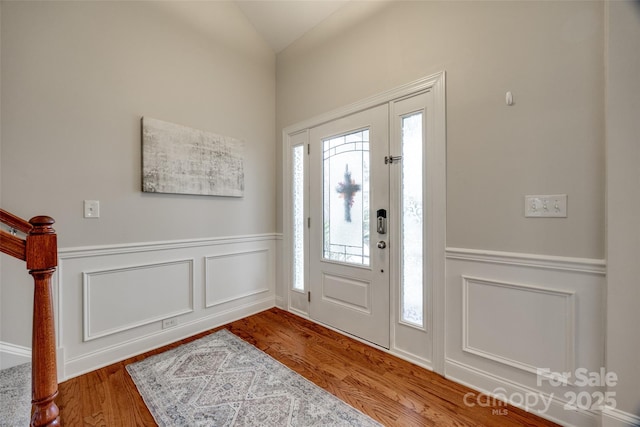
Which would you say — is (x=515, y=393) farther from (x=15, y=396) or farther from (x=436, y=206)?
(x=15, y=396)

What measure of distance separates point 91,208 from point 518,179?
9.72ft

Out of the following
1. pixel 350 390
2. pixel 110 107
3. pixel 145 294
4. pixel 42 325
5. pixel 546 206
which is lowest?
pixel 350 390

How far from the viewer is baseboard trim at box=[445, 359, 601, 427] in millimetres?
1465

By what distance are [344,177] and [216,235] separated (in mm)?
1437

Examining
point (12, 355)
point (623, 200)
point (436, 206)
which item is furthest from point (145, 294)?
point (623, 200)

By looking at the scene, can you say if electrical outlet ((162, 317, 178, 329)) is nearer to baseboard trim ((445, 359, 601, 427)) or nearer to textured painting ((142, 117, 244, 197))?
textured painting ((142, 117, 244, 197))

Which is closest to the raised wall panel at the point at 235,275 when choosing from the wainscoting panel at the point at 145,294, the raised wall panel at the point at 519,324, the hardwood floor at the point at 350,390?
the wainscoting panel at the point at 145,294

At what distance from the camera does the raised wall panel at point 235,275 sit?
8.95ft

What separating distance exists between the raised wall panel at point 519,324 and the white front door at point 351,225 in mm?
662

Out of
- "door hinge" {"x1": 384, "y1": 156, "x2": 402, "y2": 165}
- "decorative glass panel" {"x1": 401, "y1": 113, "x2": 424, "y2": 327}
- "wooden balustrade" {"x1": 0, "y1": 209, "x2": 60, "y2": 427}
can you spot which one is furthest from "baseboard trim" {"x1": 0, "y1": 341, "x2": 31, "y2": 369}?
"door hinge" {"x1": 384, "y1": 156, "x2": 402, "y2": 165}

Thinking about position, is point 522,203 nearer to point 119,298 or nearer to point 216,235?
point 216,235

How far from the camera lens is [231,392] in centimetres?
177

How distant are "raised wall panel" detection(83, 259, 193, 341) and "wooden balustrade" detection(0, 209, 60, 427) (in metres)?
1.35

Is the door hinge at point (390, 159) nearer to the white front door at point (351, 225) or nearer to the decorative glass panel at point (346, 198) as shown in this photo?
the white front door at point (351, 225)
